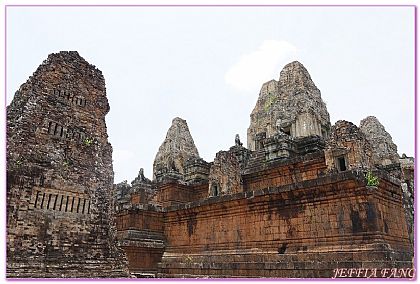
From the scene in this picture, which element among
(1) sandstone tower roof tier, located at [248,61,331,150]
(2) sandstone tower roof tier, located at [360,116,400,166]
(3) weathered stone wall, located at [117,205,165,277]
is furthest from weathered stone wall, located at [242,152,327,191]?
(2) sandstone tower roof tier, located at [360,116,400,166]

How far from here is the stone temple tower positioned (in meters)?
6.18

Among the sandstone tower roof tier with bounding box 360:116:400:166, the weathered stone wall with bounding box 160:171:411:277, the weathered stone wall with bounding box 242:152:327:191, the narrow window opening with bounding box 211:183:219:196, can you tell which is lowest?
the weathered stone wall with bounding box 160:171:411:277

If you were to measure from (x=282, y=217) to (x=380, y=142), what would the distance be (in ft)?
48.8

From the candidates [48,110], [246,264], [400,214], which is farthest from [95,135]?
[400,214]

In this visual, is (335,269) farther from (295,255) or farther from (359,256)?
(295,255)

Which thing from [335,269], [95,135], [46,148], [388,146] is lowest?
[335,269]

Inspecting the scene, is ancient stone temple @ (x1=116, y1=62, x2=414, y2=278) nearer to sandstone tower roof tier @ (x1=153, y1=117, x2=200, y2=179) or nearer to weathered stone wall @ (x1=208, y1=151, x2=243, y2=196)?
weathered stone wall @ (x1=208, y1=151, x2=243, y2=196)

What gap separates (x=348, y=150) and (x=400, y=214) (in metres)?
2.24

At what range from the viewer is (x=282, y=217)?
32.6ft

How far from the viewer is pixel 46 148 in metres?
6.99

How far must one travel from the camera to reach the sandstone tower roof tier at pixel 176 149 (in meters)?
24.3

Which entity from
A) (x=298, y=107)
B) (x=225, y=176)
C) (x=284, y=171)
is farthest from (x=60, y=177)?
(x=298, y=107)

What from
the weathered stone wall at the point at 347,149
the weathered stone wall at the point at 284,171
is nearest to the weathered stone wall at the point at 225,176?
the weathered stone wall at the point at 284,171

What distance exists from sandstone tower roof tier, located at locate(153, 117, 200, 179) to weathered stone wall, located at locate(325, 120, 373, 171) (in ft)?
45.8
